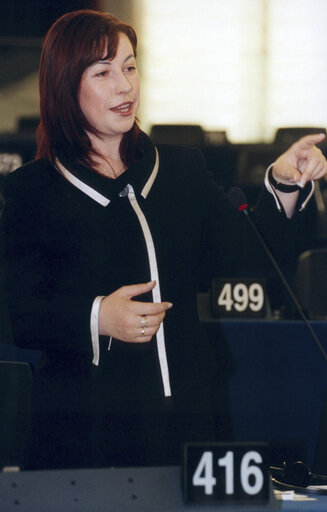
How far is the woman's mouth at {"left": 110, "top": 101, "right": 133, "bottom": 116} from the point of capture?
1213 millimetres

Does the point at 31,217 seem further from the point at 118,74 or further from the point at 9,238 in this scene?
the point at 118,74

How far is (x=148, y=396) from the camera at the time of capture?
44.7 inches

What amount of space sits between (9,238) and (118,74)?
0.34 meters

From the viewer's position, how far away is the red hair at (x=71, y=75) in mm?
1166

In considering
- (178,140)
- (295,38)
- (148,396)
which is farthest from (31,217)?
(295,38)

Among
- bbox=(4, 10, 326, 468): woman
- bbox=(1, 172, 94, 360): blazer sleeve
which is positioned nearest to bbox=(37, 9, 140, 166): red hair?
bbox=(4, 10, 326, 468): woman

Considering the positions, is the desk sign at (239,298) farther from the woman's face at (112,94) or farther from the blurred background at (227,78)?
the woman's face at (112,94)

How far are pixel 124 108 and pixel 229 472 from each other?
658mm

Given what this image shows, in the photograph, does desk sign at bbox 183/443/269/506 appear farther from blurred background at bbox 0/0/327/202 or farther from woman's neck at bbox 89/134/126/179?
blurred background at bbox 0/0/327/202

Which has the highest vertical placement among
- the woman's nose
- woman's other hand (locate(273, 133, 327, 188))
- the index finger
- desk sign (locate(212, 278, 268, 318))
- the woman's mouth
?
the woman's nose

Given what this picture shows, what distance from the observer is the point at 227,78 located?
2.93 meters

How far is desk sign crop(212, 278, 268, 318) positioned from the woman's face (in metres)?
0.82

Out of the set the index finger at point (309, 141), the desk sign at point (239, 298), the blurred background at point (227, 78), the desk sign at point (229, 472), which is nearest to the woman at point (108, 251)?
the index finger at point (309, 141)

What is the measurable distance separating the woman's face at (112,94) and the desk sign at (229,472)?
2.00 ft
